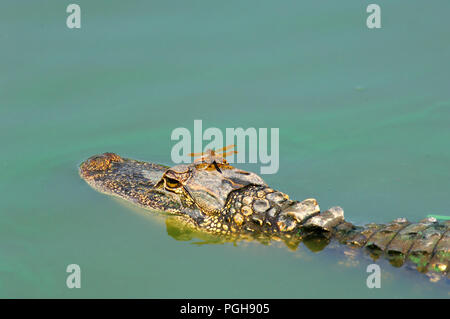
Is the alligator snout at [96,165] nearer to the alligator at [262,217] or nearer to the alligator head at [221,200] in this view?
the alligator at [262,217]

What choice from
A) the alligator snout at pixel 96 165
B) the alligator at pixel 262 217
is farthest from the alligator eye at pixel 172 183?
the alligator snout at pixel 96 165

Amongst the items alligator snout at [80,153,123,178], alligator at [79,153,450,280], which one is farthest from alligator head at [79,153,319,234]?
alligator snout at [80,153,123,178]

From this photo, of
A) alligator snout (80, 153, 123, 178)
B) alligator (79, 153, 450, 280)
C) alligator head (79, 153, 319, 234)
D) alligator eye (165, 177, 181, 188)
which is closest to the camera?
alligator (79, 153, 450, 280)

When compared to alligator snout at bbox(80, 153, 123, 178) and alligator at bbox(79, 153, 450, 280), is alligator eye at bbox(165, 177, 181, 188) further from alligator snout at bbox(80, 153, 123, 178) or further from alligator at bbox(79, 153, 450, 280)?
alligator snout at bbox(80, 153, 123, 178)

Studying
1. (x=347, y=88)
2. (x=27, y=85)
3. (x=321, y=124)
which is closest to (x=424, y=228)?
(x=321, y=124)

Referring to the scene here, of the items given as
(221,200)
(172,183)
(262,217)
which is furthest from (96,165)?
(262,217)

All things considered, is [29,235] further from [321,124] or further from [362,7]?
[362,7]

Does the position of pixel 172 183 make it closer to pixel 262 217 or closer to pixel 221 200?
pixel 221 200

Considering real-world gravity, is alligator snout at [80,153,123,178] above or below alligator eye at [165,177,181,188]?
above
